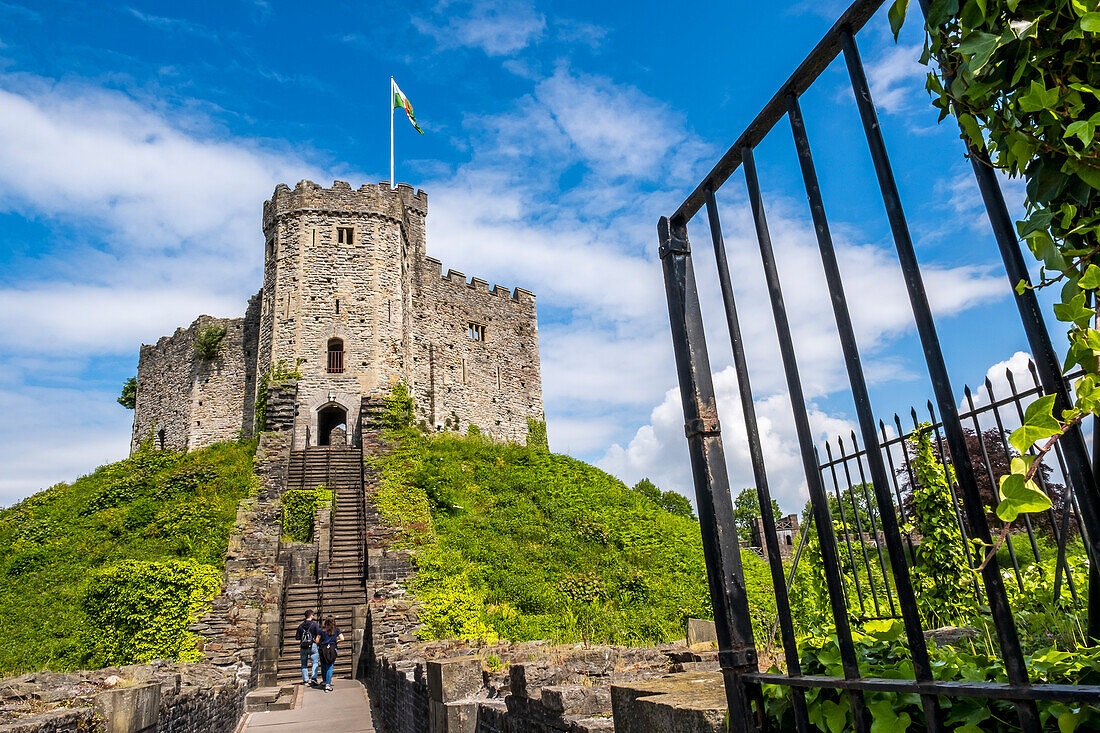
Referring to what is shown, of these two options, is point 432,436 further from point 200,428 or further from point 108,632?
point 108,632

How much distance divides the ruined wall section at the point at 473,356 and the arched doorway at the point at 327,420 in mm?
3152

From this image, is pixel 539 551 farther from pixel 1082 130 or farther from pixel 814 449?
pixel 1082 130

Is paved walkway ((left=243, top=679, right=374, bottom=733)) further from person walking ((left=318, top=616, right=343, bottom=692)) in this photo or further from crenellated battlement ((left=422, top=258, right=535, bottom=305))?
crenellated battlement ((left=422, top=258, right=535, bottom=305))

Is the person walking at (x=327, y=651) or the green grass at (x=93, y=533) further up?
the green grass at (x=93, y=533)

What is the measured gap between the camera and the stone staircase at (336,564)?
1502 centimetres

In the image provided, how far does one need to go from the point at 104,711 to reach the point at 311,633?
8359 mm

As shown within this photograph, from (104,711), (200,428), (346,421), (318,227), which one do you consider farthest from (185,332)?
(104,711)

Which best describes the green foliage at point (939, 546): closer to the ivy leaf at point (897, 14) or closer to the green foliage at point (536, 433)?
the ivy leaf at point (897, 14)

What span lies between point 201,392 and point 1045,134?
33.7m

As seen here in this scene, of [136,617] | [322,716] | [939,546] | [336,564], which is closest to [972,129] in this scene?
[939,546]

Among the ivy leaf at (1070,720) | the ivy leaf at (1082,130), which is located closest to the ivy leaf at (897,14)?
the ivy leaf at (1082,130)

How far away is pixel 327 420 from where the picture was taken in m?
27.5

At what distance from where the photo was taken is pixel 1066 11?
1.15m

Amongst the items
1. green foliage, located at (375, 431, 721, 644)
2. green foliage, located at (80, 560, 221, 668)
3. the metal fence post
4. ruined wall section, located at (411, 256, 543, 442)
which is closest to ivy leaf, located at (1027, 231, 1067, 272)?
the metal fence post
